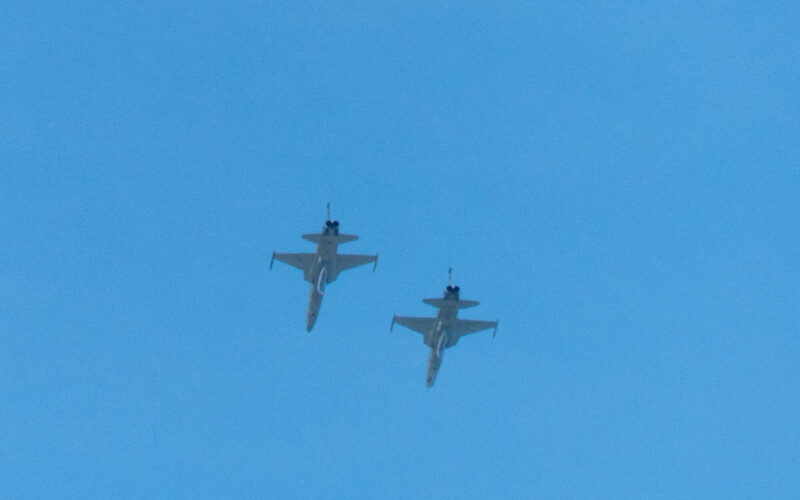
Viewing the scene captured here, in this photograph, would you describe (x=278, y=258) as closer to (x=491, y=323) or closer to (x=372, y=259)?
(x=372, y=259)

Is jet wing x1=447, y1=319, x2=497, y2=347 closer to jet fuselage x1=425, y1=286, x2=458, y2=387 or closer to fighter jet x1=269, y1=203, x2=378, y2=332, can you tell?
jet fuselage x1=425, y1=286, x2=458, y2=387

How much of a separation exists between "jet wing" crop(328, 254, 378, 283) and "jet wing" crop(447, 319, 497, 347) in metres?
9.00

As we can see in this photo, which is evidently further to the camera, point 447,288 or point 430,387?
point 430,387

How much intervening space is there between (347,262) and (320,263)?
9.71ft

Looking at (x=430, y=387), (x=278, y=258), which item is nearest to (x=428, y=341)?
(x=430, y=387)

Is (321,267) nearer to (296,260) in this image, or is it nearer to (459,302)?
(296,260)

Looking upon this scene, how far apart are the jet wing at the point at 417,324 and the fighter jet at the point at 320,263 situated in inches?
200

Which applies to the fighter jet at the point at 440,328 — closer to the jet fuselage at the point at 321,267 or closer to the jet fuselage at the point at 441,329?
the jet fuselage at the point at 441,329

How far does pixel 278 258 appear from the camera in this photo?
143m

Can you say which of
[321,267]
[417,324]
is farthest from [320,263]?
[417,324]

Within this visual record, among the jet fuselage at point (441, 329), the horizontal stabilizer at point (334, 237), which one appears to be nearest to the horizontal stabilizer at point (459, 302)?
the jet fuselage at point (441, 329)

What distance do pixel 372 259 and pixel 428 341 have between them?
28.2ft

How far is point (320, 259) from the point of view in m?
141

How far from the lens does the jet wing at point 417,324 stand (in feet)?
477
